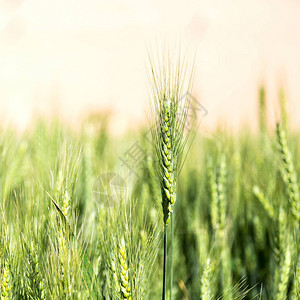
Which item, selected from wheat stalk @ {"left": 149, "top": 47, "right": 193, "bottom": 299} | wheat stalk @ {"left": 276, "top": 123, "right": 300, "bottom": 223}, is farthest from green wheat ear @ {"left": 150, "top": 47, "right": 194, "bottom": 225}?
wheat stalk @ {"left": 276, "top": 123, "right": 300, "bottom": 223}

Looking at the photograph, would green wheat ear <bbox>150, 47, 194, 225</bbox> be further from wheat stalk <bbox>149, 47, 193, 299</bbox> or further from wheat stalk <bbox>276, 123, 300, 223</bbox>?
wheat stalk <bbox>276, 123, 300, 223</bbox>

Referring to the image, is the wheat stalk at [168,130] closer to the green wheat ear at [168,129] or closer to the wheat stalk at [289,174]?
the green wheat ear at [168,129]

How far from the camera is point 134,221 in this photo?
3.09 ft

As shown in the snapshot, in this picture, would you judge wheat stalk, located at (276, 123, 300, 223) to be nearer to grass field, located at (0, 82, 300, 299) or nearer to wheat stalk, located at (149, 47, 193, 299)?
grass field, located at (0, 82, 300, 299)

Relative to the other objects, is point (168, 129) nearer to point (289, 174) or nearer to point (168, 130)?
point (168, 130)

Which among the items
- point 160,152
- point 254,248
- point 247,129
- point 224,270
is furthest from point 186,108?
point 247,129

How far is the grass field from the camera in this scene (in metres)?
0.85

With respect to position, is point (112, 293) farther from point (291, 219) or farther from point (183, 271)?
point (183, 271)

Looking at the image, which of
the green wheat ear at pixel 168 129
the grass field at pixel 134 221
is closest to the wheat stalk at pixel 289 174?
the grass field at pixel 134 221

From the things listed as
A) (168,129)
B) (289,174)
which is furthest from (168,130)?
(289,174)

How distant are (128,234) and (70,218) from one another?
0.47 feet

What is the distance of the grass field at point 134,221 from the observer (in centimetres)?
85

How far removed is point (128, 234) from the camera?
34.7 inches

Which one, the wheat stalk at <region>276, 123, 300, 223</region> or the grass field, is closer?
the grass field
